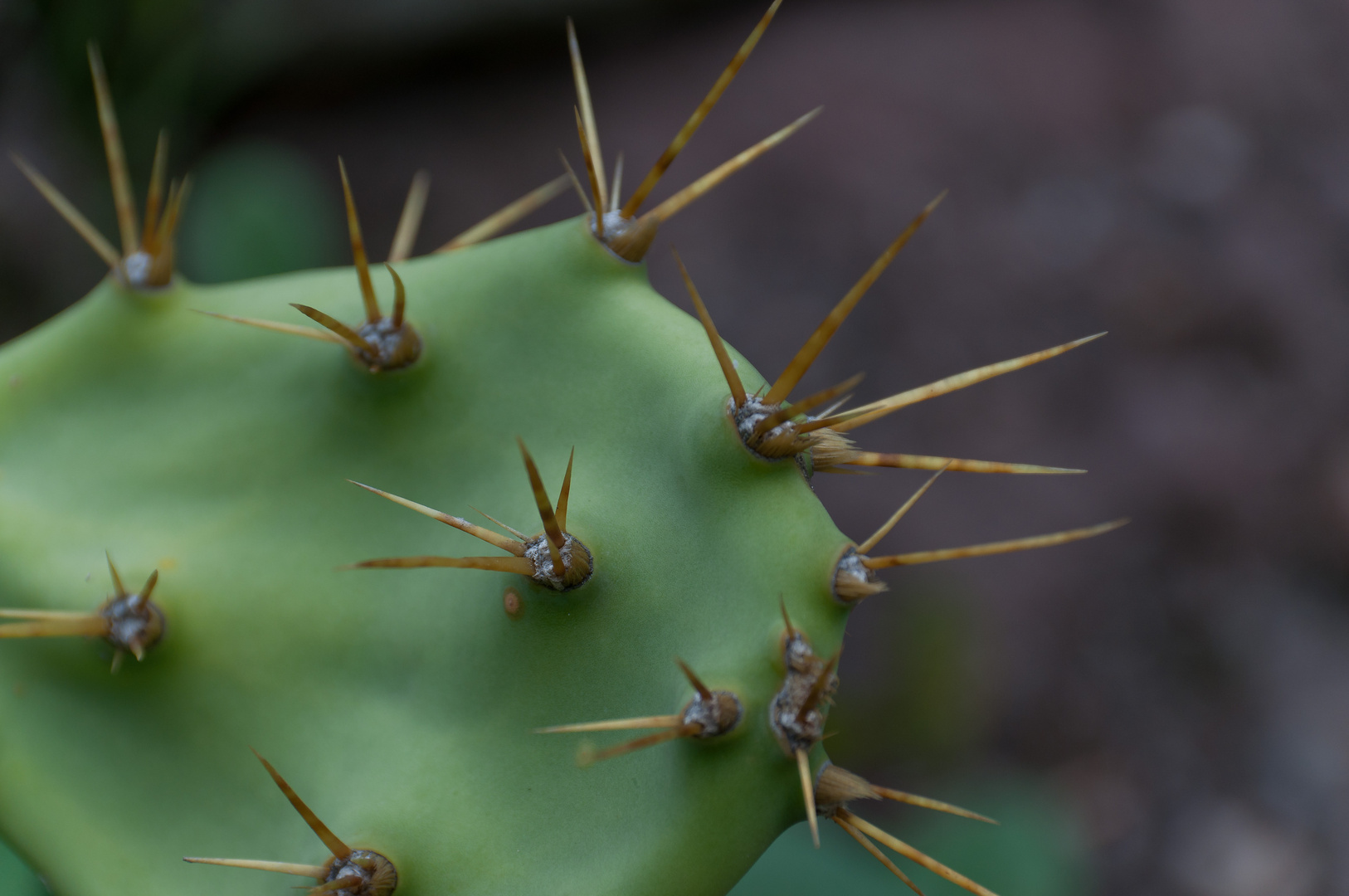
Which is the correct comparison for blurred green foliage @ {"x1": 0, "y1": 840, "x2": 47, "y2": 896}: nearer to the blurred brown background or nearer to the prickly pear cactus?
the prickly pear cactus

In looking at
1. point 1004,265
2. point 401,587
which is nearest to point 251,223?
point 401,587

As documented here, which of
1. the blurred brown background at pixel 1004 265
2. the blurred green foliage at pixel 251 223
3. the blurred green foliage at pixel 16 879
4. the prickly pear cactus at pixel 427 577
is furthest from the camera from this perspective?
the blurred brown background at pixel 1004 265

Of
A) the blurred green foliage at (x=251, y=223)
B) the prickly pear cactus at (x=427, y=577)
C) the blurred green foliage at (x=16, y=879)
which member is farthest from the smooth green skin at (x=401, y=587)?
the blurred green foliage at (x=251, y=223)

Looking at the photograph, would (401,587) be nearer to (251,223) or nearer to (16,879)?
(16,879)

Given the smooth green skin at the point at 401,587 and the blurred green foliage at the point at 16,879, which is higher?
the smooth green skin at the point at 401,587

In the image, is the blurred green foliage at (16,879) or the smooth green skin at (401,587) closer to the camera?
the smooth green skin at (401,587)

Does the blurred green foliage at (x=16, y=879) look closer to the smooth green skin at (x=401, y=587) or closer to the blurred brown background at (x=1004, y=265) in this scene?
the smooth green skin at (x=401, y=587)

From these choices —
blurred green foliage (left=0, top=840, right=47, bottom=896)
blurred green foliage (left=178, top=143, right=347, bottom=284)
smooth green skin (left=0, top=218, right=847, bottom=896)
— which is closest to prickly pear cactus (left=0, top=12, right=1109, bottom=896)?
smooth green skin (left=0, top=218, right=847, bottom=896)
